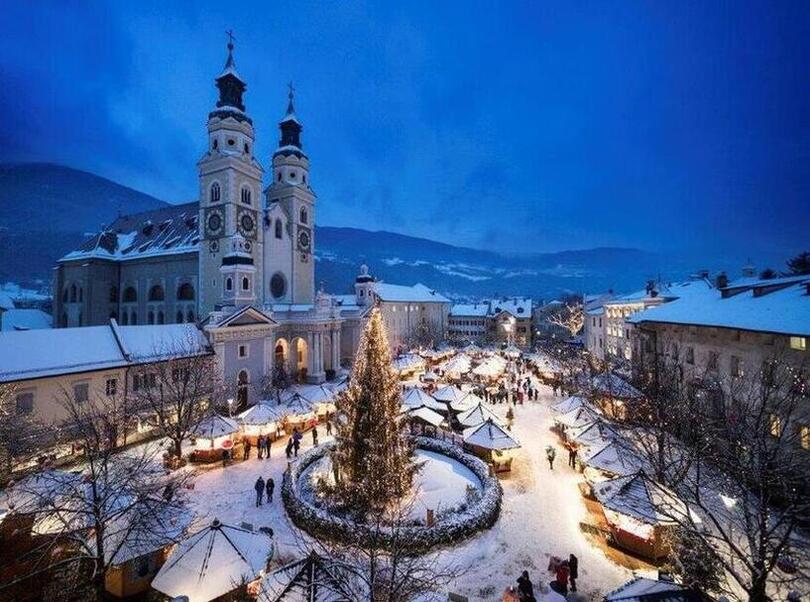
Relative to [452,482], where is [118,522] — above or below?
above

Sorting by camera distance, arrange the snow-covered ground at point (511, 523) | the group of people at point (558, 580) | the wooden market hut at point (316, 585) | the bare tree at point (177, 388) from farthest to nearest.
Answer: the bare tree at point (177, 388) < the snow-covered ground at point (511, 523) < the group of people at point (558, 580) < the wooden market hut at point (316, 585)

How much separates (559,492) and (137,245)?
55.1 meters

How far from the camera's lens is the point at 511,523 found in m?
15.1

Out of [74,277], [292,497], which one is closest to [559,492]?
[292,497]

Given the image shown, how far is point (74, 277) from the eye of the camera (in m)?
46.7

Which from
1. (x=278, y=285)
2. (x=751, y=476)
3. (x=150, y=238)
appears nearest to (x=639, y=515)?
(x=751, y=476)

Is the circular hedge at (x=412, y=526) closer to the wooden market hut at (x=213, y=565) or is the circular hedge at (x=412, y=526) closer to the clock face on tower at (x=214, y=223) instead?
the wooden market hut at (x=213, y=565)

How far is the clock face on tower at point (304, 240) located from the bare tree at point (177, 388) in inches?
954

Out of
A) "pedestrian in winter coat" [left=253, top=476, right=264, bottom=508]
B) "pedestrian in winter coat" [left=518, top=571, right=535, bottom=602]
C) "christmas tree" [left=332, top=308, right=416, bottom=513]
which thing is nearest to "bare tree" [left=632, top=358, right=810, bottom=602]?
"pedestrian in winter coat" [left=518, top=571, right=535, bottom=602]

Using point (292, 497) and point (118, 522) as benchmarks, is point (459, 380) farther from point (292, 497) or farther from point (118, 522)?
point (118, 522)

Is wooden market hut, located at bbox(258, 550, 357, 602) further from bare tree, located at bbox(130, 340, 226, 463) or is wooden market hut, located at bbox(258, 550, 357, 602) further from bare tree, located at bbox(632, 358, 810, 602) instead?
bare tree, located at bbox(130, 340, 226, 463)

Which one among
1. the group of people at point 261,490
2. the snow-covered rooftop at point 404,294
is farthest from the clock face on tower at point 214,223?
the group of people at point 261,490

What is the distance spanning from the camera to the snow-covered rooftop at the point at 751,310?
17.4 m

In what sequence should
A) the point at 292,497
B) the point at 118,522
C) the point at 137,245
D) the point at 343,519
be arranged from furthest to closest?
the point at 137,245 → the point at 292,497 → the point at 343,519 → the point at 118,522
